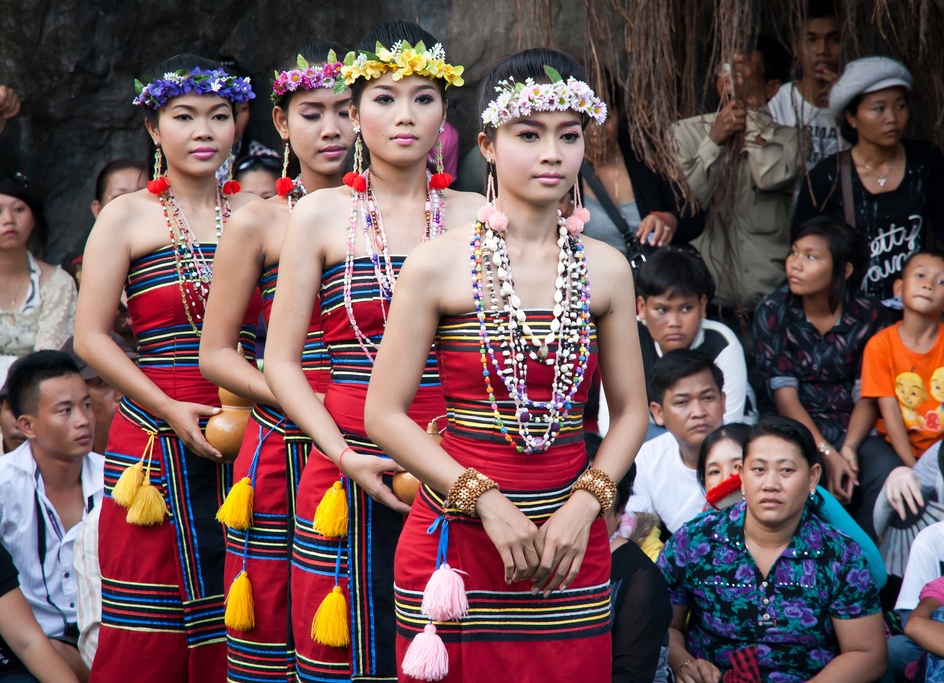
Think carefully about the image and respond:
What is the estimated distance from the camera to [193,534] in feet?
11.3

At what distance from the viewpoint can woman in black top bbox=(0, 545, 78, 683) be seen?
12.2ft

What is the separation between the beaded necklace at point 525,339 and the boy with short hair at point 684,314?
2.43 metres

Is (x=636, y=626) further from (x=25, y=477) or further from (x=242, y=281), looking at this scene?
(x=25, y=477)

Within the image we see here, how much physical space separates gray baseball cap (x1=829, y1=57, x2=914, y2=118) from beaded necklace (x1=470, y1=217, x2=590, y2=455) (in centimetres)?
302

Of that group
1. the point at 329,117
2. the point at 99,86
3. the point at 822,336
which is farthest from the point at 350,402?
the point at 99,86

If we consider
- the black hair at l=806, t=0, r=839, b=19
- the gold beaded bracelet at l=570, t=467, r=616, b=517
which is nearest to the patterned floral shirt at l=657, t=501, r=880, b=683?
the gold beaded bracelet at l=570, t=467, r=616, b=517

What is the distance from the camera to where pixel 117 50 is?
5793 mm

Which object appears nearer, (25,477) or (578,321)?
(578,321)

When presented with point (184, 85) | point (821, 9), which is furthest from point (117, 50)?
point (821, 9)

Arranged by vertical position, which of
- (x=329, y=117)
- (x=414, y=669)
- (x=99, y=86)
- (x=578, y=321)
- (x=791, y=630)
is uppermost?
(x=99, y=86)

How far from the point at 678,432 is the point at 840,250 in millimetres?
1048

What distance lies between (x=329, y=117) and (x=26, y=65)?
3037 mm

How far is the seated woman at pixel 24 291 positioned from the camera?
540 centimetres

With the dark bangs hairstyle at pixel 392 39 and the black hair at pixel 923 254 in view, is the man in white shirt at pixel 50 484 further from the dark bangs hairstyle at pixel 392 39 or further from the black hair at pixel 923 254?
the black hair at pixel 923 254
